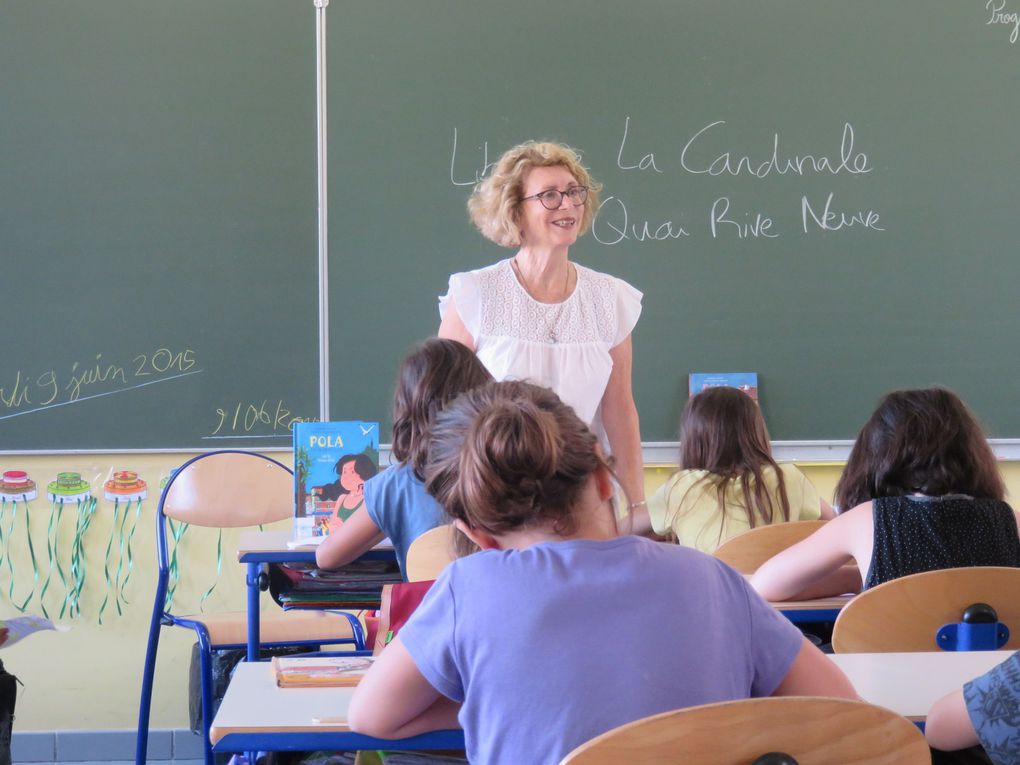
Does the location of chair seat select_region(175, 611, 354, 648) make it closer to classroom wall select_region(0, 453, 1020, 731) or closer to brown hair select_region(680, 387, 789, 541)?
classroom wall select_region(0, 453, 1020, 731)

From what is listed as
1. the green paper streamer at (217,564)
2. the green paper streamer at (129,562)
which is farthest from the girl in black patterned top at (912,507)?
the green paper streamer at (129,562)

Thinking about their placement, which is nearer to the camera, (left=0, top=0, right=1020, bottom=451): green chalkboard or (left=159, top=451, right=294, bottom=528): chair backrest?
(left=159, top=451, right=294, bottom=528): chair backrest

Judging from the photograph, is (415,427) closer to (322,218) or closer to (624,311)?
(624,311)

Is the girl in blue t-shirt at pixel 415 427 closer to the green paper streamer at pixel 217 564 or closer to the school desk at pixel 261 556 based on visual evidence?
the school desk at pixel 261 556

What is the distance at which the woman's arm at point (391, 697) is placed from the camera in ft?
4.41

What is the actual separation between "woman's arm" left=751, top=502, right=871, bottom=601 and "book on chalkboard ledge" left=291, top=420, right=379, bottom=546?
1105mm

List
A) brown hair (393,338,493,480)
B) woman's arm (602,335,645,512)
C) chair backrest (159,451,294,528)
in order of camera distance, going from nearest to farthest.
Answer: brown hair (393,338,493,480)
woman's arm (602,335,645,512)
chair backrest (159,451,294,528)

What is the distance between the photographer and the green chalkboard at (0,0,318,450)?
11.8 ft

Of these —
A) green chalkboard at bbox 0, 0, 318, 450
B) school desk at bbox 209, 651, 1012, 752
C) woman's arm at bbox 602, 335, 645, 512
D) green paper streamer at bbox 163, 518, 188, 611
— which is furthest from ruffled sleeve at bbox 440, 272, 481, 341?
school desk at bbox 209, 651, 1012, 752

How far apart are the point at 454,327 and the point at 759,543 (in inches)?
42.2

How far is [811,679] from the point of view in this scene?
135cm

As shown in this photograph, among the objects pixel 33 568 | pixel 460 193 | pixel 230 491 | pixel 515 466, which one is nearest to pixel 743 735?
pixel 515 466

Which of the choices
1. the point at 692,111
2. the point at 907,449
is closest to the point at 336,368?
the point at 692,111

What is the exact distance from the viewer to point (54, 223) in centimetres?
362
